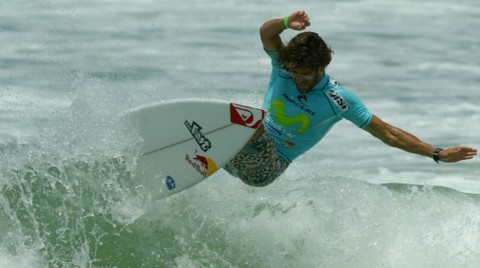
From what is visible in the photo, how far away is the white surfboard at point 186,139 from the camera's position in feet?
24.6

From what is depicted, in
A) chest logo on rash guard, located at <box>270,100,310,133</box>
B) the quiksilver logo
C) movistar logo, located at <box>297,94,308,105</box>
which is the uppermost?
movistar logo, located at <box>297,94,308,105</box>

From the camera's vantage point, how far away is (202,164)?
772 centimetres

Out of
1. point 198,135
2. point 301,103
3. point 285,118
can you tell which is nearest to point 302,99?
Result: point 301,103

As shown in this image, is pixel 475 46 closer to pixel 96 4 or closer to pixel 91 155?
pixel 96 4

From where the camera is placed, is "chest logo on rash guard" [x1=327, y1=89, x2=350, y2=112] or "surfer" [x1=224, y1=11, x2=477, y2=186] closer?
"surfer" [x1=224, y1=11, x2=477, y2=186]

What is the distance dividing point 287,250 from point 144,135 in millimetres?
1450

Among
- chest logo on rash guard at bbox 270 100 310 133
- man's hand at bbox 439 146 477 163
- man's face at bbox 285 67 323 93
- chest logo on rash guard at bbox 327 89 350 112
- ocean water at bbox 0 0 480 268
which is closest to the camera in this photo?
man's hand at bbox 439 146 477 163

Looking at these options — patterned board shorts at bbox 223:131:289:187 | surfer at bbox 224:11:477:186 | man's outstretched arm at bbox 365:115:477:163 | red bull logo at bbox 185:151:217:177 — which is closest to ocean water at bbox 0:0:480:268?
red bull logo at bbox 185:151:217:177

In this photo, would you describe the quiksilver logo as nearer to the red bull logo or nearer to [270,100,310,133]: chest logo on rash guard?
the red bull logo

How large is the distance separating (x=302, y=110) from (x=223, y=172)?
190 cm

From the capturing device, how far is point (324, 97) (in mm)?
7504

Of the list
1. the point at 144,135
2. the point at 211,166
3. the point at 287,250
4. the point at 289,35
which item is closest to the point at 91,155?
the point at 144,135

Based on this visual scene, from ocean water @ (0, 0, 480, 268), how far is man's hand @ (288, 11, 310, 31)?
165 cm

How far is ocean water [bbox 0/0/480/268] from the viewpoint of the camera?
7977mm
